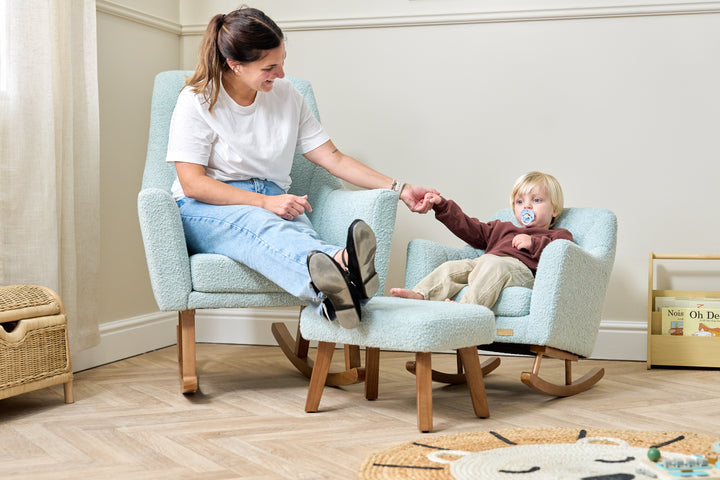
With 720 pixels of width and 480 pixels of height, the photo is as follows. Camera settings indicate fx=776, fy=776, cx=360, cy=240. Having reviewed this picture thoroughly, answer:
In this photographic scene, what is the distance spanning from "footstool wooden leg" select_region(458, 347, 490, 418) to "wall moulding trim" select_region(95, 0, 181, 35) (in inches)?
67.6

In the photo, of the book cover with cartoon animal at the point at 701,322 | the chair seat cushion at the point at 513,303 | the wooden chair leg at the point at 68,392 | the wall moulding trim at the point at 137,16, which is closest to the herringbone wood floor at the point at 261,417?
the wooden chair leg at the point at 68,392

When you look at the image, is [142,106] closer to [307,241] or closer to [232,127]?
[232,127]

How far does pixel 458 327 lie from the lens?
5.75ft

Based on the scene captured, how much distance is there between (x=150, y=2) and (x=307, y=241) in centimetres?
153

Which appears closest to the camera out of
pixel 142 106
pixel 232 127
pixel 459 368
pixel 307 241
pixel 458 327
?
pixel 458 327

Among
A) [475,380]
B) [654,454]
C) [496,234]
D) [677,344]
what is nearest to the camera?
[654,454]

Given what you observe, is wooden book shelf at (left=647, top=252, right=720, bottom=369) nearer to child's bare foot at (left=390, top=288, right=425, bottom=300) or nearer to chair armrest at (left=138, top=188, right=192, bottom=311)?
child's bare foot at (left=390, top=288, right=425, bottom=300)

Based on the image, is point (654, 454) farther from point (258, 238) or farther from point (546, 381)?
point (258, 238)

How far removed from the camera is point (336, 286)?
1706 mm

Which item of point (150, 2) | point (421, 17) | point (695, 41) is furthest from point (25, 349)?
point (695, 41)

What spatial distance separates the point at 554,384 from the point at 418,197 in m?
0.66

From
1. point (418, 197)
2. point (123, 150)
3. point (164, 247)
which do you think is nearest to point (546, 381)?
point (418, 197)

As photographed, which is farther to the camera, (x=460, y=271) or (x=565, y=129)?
(x=565, y=129)

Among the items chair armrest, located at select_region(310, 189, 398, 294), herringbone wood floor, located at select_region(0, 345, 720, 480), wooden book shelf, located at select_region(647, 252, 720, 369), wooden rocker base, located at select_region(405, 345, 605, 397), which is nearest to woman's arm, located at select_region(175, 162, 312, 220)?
chair armrest, located at select_region(310, 189, 398, 294)
